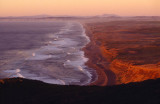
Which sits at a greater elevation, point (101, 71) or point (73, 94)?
point (73, 94)

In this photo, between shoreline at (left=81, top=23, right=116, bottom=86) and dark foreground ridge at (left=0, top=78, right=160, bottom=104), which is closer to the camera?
dark foreground ridge at (left=0, top=78, right=160, bottom=104)

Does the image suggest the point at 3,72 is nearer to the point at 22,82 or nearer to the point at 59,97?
the point at 22,82

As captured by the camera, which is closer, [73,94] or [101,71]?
[73,94]

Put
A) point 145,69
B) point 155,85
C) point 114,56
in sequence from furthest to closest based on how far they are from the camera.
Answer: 1. point 114,56
2. point 145,69
3. point 155,85

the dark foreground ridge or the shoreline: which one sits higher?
the dark foreground ridge

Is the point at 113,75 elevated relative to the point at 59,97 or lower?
lower

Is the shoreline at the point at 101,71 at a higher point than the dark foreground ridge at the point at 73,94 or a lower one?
lower

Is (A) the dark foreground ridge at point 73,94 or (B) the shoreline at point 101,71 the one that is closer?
(A) the dark foreground ridge at point 73,94

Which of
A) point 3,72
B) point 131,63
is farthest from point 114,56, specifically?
point 3,72
